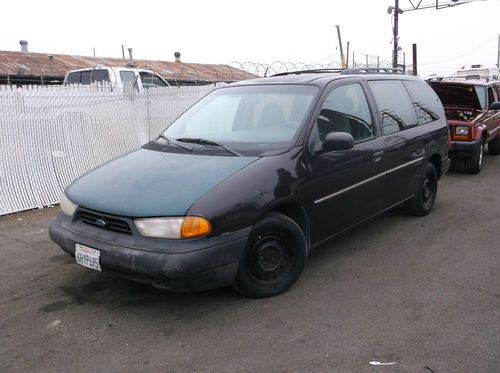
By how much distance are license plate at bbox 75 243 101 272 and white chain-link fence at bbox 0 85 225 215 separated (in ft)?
11.3

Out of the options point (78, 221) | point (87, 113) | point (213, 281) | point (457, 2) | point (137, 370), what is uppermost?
point (457, 2)

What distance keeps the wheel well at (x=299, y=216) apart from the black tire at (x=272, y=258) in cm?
13

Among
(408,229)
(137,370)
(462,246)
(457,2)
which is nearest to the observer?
(137,370)

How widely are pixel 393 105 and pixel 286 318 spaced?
2.84 m

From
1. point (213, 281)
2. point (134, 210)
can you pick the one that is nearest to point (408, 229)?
point (213, 281)

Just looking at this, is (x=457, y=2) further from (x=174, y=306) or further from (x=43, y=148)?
(x=174, y=306)

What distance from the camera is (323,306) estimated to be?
3.65 m

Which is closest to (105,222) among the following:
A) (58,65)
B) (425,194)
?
(425,194)

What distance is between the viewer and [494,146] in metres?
10.9

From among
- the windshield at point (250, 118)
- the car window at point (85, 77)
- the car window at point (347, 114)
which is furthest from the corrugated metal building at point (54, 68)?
the car window at point (347, 114)

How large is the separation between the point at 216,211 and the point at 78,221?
3.83 ft

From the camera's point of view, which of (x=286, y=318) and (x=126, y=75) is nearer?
(x=286, y=318)

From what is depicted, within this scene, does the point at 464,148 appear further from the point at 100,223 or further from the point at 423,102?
the point at 100,223

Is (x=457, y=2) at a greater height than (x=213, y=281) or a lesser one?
greater
